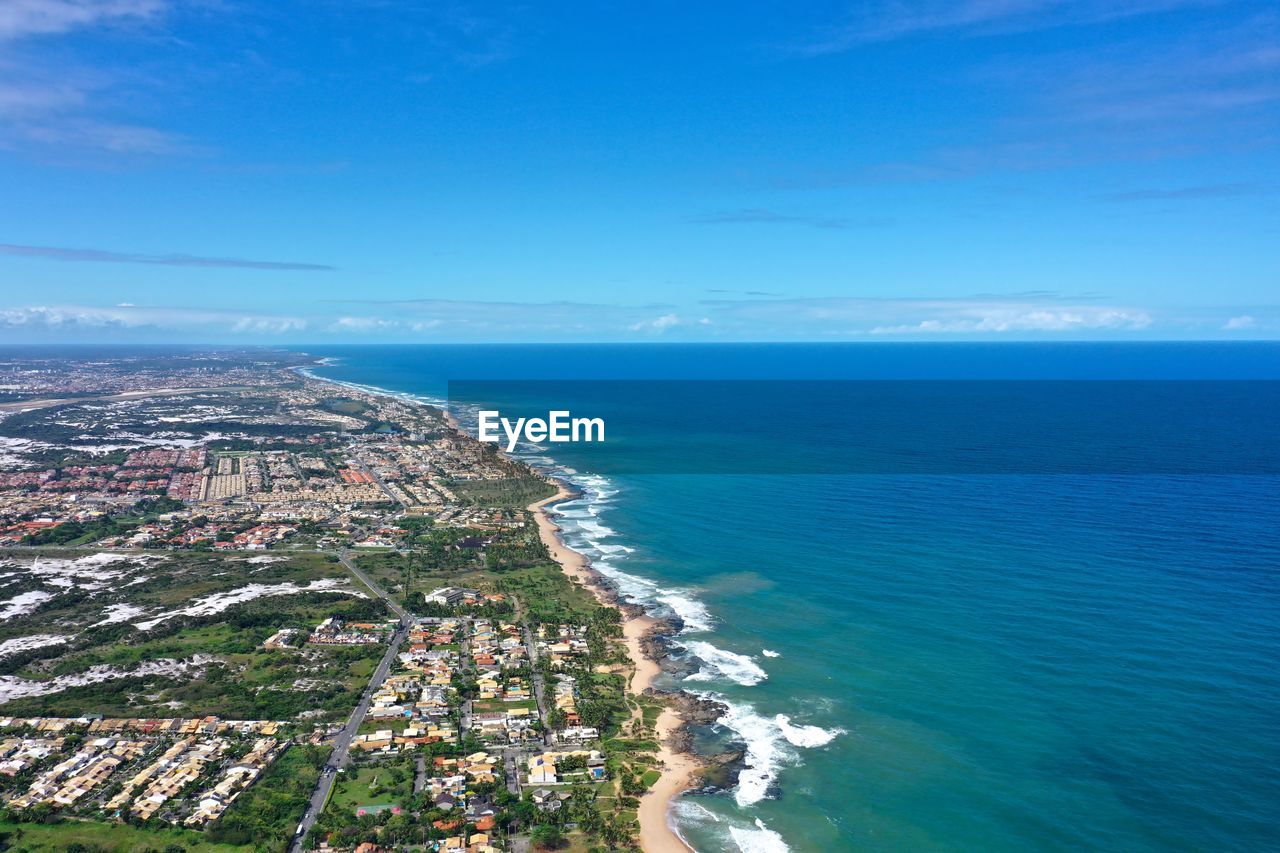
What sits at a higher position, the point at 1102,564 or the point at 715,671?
the point at 1102,564

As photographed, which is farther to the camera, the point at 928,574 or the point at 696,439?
the point at 696,439

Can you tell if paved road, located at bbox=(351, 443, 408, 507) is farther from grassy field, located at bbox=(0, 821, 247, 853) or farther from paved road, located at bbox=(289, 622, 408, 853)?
grassy field, located at bbox=(0, 821, 247, 853)

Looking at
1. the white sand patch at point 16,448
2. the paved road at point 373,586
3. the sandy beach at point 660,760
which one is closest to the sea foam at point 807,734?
the sandy beach at point 660,760

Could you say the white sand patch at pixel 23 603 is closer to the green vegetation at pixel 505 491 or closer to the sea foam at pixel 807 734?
the green vegetation at pixel 505 491

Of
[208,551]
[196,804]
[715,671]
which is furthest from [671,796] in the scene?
[208,551]

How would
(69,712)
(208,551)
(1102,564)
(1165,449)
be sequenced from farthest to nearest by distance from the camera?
(1165,449)
(208,551)
(1102,564)
(69,712)

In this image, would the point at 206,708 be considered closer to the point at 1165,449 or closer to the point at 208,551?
the point at 208,551

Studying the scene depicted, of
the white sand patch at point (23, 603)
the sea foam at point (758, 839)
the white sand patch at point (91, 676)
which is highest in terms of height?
the white sand patch at point (23, 603)
